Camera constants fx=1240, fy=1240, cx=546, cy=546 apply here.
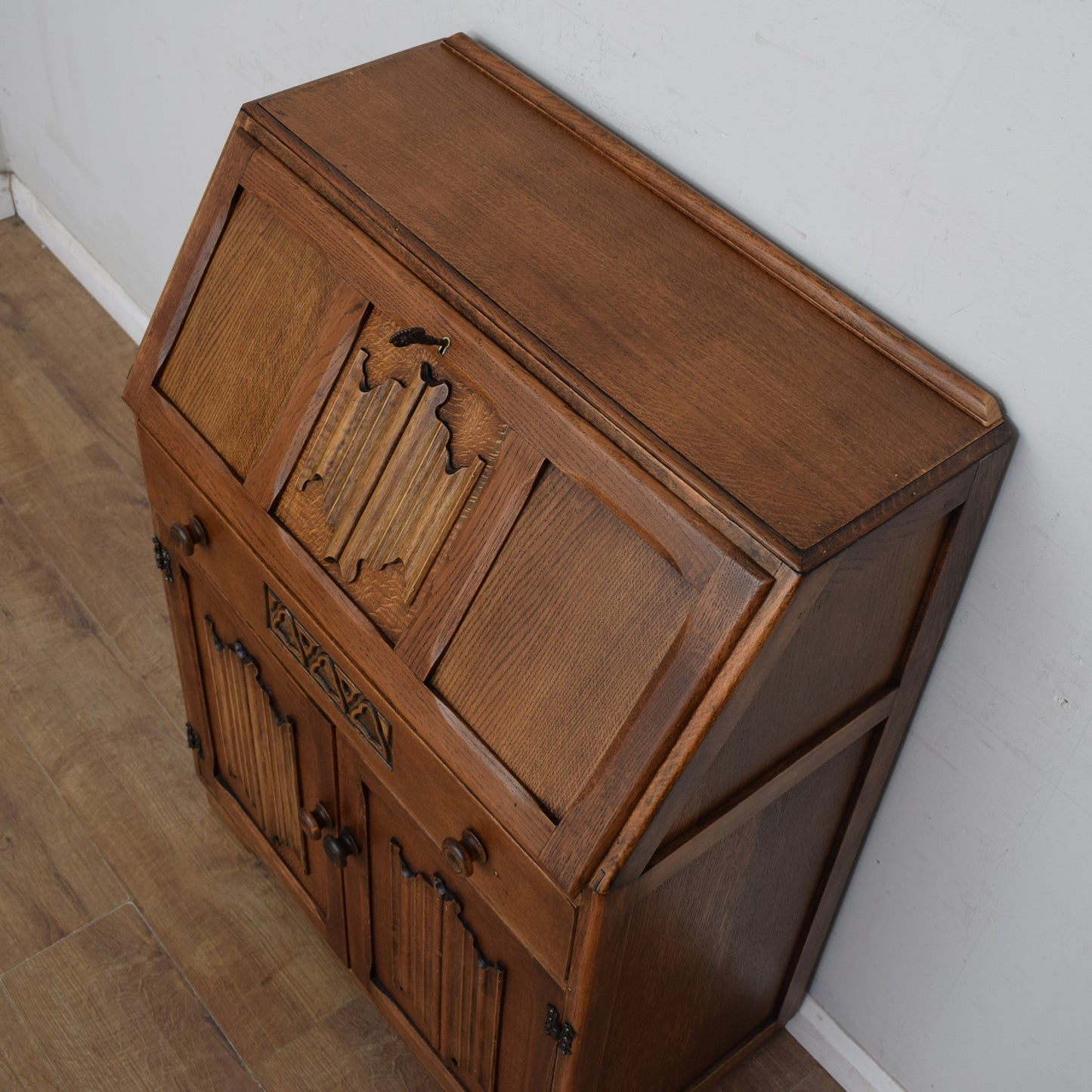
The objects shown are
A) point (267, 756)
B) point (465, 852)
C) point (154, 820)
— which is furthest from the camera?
point (154, 820)

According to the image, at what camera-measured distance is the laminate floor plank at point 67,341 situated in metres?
2.74

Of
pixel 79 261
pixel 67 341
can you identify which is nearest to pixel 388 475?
pixel 67 341

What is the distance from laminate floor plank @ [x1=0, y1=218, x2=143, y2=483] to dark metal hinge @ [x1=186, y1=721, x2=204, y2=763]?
0.82 metres

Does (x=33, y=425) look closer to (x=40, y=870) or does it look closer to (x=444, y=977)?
(x=40, y=870)

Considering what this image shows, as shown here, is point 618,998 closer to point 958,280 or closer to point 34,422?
point 958,280

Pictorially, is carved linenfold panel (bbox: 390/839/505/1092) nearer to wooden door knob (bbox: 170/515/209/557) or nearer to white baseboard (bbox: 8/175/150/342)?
wooden door knob (bbox: 170/515/209/557)

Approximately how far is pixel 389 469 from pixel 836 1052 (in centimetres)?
114

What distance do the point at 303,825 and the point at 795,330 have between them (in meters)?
0.93

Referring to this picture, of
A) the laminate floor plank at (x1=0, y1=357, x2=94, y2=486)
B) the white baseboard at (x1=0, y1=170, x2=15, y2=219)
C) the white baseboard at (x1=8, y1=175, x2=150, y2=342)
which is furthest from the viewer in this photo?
the white baseboard at (x1=0, y1=170, x2=15, y2=219)

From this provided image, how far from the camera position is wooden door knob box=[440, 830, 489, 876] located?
1.24m

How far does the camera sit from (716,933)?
144cm

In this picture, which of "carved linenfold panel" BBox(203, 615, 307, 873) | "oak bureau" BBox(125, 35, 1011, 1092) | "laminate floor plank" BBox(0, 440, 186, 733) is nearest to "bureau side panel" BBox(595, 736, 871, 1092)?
"oak bureau" BBox(125, 35, 1011, 1092)

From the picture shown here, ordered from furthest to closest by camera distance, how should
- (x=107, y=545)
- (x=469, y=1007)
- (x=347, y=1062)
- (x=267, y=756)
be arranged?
1. (x=107, y=545)
2. (x=347, y=1062)
3. (x=267, y=756)
4. (x=469, y=1007)

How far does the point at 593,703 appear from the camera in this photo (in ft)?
3.59
